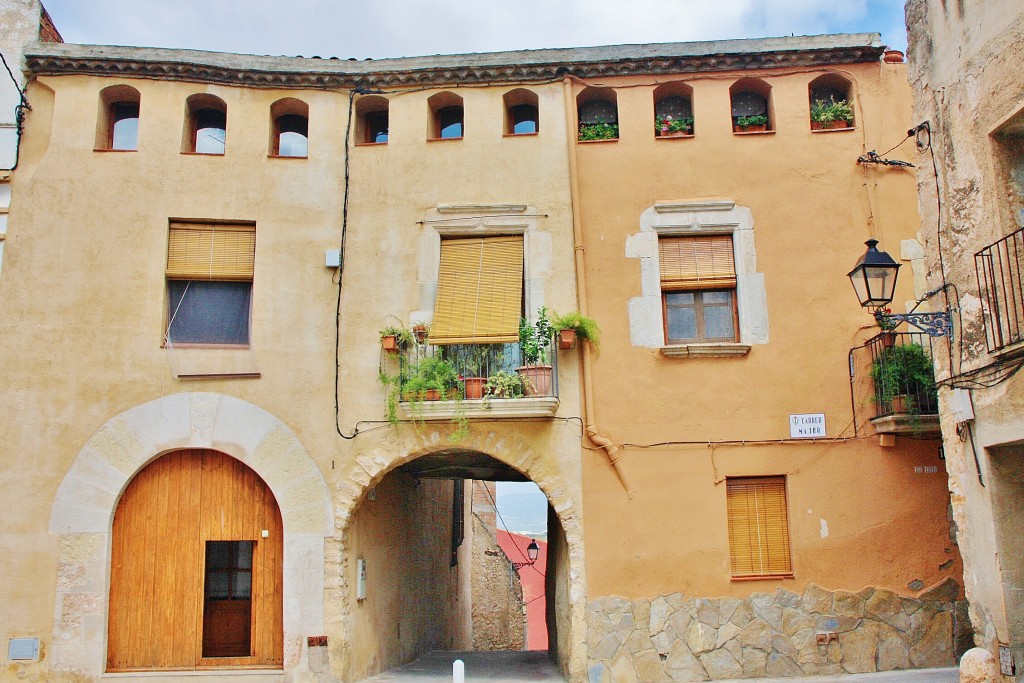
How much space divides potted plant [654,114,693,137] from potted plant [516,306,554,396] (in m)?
2.79

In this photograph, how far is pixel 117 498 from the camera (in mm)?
11273

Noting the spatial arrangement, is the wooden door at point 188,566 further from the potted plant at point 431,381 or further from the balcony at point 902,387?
the balcony at point 902,387

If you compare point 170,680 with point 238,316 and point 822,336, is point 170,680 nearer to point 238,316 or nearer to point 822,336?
point 238,316

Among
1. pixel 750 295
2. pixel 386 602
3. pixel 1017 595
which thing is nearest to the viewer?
pixel 1017 595

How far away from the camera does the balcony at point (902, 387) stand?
1079cm

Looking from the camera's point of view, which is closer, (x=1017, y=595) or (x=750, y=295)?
(x=1017, y=595)

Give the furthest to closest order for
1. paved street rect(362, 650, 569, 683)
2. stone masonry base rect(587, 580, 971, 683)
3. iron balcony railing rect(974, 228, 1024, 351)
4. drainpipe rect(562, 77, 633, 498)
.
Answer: paved street rect(362, 650, 569, 683), drainpipe rect(562, 77, 633, 498), stone masonry base rect(587, 580, 971, 683), iron balcony railing rect(974, 228, 1024, 351)

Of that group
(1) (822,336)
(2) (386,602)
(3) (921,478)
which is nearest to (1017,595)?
(3) (921,478)

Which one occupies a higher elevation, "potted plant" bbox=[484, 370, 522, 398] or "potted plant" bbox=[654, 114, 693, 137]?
"potted plant" bbox=[654, 114, 693, 137]

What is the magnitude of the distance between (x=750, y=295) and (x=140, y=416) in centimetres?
719

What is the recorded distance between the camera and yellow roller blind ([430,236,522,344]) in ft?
37.2

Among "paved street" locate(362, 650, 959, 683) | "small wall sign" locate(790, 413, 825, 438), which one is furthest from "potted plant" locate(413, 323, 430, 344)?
"small wall sign" locate(790, 413, 825, 438)

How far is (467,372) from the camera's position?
1141 cm

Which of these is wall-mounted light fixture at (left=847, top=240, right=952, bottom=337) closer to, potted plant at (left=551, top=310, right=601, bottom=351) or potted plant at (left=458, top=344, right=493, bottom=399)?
potted plant at (left=551, top=310, right=601, bottom=351)
